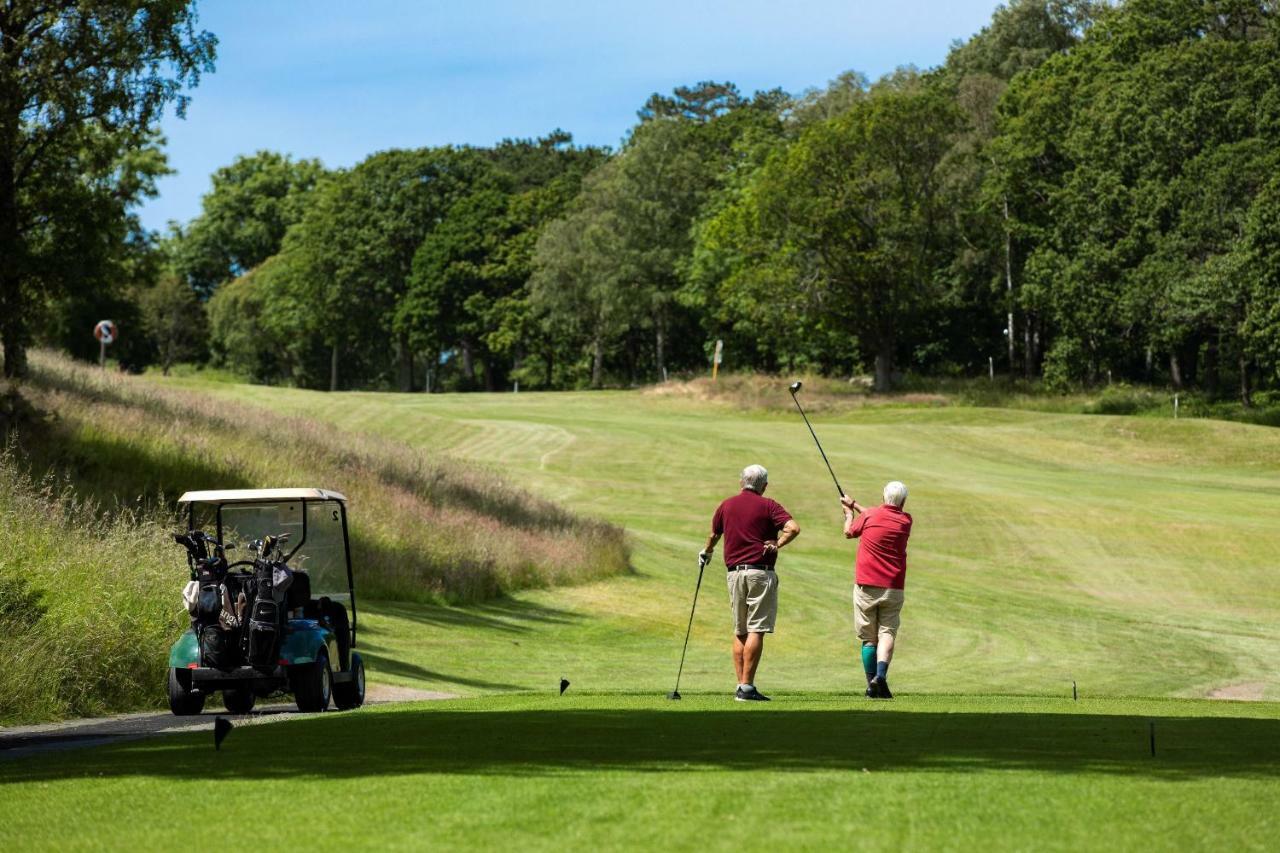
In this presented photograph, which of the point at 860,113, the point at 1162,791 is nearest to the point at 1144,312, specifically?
the point at 860,113

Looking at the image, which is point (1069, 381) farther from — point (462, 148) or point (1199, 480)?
point (462, 148)

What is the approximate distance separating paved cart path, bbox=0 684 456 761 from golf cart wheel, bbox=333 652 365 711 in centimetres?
44

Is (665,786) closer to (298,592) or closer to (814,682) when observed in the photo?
(298,592)

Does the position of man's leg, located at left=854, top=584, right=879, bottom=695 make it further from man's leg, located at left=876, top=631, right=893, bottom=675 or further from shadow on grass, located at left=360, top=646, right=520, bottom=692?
shadow on grass, located at left=360, top=646, right=520, bottom=692

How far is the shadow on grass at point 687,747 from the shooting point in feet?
30.2

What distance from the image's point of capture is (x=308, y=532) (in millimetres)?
16281

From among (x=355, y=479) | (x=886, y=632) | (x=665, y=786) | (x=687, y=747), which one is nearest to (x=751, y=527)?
(x=886, y=632)

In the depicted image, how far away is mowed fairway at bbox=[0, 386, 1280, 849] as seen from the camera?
24.0ft

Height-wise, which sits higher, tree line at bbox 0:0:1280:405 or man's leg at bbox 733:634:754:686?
tree line at bbox 0:0:1280:405

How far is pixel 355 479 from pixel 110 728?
18.1 meters

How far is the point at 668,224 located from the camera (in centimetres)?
10375

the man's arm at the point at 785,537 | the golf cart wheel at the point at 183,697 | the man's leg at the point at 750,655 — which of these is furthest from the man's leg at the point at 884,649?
the golf cart wheel at the point at 183,697

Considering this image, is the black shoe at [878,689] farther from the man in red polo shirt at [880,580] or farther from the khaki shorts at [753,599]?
the khaki shorts at [753,599]

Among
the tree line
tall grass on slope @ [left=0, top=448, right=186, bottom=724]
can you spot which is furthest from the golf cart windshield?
the tree line
